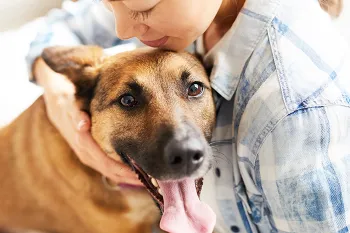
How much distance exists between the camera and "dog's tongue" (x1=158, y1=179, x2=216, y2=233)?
986mm

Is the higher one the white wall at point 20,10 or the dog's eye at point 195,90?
the dog's eye at point 195,90

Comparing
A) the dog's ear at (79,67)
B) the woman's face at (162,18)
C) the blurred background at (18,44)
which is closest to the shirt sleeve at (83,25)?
the blurred background at (18,44)

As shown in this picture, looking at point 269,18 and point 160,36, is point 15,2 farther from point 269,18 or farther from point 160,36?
point 269,18

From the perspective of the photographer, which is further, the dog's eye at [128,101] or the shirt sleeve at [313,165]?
the dog's eye at [128,101]

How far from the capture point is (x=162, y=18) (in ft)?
2.86

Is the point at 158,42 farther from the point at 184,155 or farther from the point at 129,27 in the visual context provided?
the point at 184,155

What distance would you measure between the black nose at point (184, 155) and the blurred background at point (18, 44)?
907 mm

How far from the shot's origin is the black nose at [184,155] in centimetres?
85

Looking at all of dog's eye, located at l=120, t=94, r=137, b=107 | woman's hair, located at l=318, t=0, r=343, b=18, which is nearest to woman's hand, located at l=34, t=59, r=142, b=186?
dog's eye, located at l=120, t=94, r=137, b=107

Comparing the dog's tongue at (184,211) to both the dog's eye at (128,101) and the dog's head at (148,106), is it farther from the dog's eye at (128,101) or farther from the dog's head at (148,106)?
the dog's eye at (128,101)

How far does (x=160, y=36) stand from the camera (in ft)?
3.18

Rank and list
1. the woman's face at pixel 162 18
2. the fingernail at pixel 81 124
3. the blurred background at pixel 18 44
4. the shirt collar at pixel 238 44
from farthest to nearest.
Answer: the blurred background at pixel 18 44 → the fingernail at pixel 81 124 → the shirt collar at pixel 238 44 → the woman's face at pixel 162 18

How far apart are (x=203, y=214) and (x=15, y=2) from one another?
1473 mm

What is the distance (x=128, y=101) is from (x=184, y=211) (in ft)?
1.07
